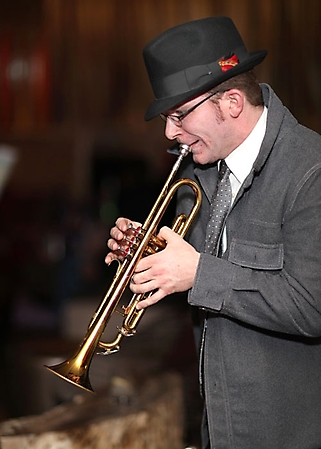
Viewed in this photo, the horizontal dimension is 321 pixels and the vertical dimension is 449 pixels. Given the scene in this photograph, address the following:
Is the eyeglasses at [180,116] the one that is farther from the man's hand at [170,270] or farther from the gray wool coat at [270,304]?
the man's hand at [170,270]

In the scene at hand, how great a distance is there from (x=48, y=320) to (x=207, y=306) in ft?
13.7

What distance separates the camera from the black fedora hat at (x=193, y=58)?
198cm

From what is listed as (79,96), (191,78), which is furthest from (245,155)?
(79,96)

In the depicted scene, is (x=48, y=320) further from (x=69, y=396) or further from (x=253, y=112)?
(x=253, y=112)

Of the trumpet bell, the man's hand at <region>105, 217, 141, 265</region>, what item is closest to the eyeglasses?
the man's hand at <region>105, 217, 141, 265</region>

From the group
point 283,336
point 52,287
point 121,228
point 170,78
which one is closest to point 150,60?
point 170,78

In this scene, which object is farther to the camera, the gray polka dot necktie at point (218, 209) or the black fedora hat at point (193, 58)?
the gray polka dot necktie at point (218, 209)

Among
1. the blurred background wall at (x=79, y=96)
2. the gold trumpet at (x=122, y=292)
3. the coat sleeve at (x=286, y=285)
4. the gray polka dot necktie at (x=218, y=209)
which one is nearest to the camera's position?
the coat sleeve at (x=286, y=285)

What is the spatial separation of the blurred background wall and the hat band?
395cm

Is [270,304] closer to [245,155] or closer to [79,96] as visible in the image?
[245,155]

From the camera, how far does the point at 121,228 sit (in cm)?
208

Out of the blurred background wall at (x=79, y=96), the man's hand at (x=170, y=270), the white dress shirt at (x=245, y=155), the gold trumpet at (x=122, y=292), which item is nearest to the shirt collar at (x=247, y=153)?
the white dress shirt at (x=245, y=155)

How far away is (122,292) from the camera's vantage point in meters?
2.03

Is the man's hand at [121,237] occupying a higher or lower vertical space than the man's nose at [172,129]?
lower
